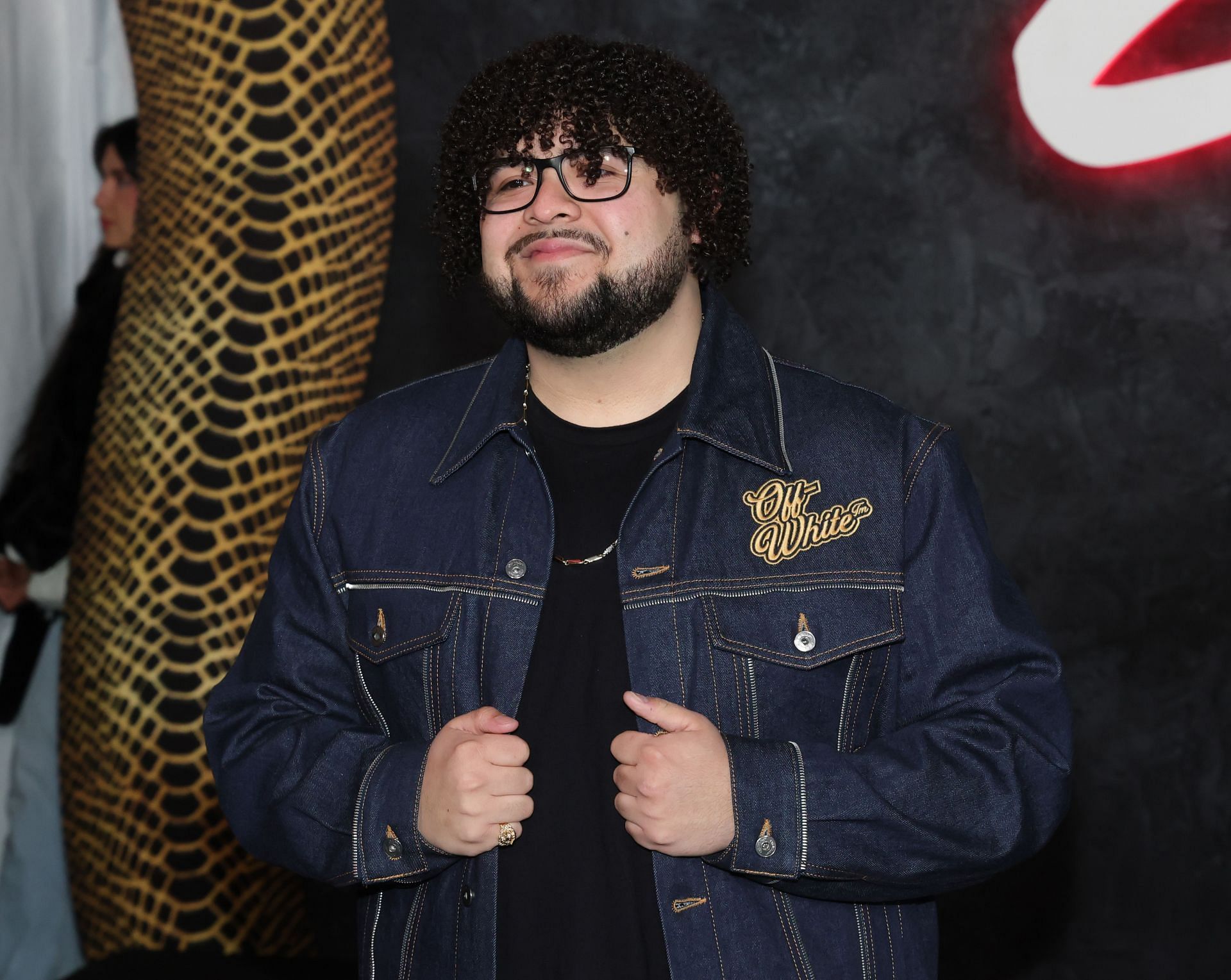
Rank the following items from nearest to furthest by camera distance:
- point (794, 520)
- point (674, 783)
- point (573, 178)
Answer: point (674, 783) → point (794, 520) → point (573, 178)

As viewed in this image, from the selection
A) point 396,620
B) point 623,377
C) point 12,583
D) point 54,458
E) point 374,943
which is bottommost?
point 374,943

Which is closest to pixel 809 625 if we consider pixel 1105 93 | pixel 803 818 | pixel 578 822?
pixel 803 818

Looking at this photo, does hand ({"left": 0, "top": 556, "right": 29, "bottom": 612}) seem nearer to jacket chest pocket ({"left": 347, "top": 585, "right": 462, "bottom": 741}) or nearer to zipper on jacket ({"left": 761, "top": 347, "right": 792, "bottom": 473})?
jacket chest pocket ({"left": 347, "top": 585, "right": 462, "bottom": 741})

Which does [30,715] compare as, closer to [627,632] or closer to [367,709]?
[367,709]

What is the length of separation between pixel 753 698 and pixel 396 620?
471 mm

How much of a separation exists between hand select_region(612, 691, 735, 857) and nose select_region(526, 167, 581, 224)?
0.63 metres

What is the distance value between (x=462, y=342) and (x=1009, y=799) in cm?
193

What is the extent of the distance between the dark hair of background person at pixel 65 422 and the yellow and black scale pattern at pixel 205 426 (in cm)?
11

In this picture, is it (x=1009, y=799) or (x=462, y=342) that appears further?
(x=462, y=342)

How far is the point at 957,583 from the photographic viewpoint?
1616 millimetres

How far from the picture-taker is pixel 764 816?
4.93ft

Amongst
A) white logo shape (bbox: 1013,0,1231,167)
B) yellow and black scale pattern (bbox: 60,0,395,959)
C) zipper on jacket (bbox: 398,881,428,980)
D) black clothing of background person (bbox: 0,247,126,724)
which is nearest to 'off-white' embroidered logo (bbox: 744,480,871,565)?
zipper on jacket (bbox: 398,881,428,980)

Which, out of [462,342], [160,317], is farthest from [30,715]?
[462,342]

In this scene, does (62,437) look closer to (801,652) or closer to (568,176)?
(568,176)
